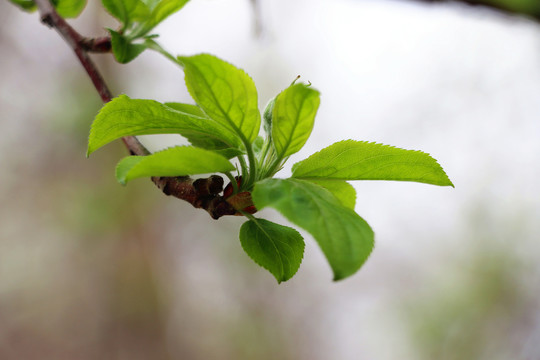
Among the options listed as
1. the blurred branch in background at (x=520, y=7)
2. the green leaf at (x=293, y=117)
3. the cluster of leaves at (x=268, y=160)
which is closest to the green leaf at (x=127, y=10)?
the cluster of leaves at (x=268, y=160)

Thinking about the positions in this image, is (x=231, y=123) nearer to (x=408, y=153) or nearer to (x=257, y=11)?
(x=408, y=153)

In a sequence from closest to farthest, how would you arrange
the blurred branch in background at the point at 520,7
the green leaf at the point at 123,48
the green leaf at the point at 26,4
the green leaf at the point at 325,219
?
the green leaf at the point at 325,219 → the green leaf at the point at 123,48 → the green leaf at the point at 26,4 → the blurred branch in background at the point at 520,7

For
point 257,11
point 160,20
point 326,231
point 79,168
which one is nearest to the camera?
point 326,231

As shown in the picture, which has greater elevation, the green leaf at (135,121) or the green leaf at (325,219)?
the green leaf at (135,121)

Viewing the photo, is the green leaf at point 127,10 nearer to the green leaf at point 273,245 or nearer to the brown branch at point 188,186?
the brown branch at point 188,186

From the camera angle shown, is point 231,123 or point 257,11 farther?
point 257,11

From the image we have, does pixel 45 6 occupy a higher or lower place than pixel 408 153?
higher

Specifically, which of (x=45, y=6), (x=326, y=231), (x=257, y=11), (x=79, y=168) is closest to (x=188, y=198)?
(x=326, y=231)

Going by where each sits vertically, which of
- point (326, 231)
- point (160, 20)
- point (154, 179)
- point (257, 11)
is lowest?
point (326, 231)

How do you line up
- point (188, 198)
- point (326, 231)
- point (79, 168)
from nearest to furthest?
point (326, 231) < point (188, 198) < point (79, 168)
